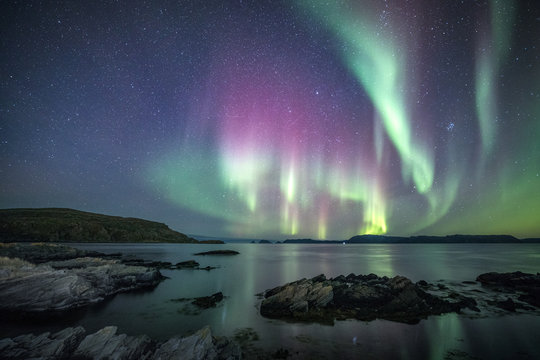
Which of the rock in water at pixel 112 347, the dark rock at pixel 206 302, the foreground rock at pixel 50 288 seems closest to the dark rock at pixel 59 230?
the foreground rock at pixel 50 288

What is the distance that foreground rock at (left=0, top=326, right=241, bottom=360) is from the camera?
35.0 ft

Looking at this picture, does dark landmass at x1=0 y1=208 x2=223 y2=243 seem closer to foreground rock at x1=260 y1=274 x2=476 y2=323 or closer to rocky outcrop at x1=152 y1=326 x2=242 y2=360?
foreground rock at x1=260 y1=274 x2=476 y2=323

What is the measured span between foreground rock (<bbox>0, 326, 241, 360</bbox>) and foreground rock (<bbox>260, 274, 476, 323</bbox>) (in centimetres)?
1007

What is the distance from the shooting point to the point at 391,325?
1834 cm

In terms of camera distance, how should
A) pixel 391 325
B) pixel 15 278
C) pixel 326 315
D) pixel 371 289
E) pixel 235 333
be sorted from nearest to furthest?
pixel 235 333 < pixel 391 325 < pixel 326 315 < pixel 15 278 < pixel 371 289

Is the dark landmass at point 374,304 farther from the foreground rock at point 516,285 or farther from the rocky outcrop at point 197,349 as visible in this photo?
the rocky outcrop at point 197,349

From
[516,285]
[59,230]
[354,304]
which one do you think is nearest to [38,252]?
[354,304]

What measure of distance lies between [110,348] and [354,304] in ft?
66.3

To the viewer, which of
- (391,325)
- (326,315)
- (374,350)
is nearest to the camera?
(374,350)

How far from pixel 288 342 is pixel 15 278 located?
1011 inches

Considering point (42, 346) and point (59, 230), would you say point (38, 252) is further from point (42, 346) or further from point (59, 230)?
point (59, 230)

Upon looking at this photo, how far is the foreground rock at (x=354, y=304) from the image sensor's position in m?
20.2

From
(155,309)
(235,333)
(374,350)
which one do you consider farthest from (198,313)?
(374,350)

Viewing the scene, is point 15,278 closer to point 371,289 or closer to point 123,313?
point 123,313
